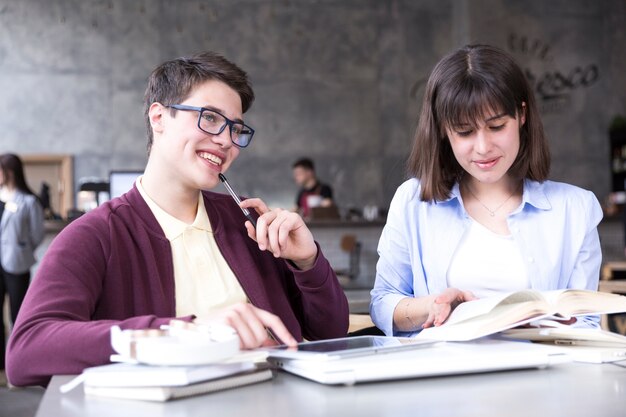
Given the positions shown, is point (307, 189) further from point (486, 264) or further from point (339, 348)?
point (339, 348)

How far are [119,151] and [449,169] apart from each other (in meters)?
7.57

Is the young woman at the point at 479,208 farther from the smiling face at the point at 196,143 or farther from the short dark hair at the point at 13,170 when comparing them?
the short dark hair at the point at 13,170

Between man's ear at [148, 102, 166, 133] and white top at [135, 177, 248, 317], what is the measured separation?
0.37ft

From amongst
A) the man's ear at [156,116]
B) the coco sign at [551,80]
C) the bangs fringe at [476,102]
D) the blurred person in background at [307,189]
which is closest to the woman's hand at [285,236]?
the man's ear at [156,116]

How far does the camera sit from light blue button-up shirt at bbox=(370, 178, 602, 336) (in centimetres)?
173

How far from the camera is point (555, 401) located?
0.91 metres

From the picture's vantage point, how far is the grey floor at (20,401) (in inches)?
46.1

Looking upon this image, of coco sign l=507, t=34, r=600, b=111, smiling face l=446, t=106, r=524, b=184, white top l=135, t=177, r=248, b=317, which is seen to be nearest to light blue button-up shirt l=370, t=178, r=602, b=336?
smiling face l=446, t=106, r=524, b=184

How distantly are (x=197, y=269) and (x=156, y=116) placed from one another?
32 cm

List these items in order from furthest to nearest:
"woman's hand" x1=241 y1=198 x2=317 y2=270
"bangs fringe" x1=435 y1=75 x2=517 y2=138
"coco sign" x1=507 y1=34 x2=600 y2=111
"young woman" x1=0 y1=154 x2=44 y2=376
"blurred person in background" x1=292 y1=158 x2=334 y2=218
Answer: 1. "coco sign" x1=507 y1=34 x2=600 y2=111
2. "blurred person in background" x1=292 y1=158 x2=334 y2=218
3. "young woman" x1=0 y1=154 x2=44 y2=376
4. "bangs fringe" x1=435 y1=75 x2=517 y2=138
5. "woman's hand" x1=241 y1=198 x2=317 y2=270

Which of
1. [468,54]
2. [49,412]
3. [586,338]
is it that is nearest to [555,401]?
[586,338]

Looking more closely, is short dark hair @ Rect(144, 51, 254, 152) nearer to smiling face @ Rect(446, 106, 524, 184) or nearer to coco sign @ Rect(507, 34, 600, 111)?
smiling face @ Rect(446, 106, 524, 184)

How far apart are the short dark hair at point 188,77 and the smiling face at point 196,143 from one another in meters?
0.01

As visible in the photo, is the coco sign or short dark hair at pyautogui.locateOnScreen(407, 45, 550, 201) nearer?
short dark hair at pyautogui.locateOnScreen(407, 45, 550, 201)
